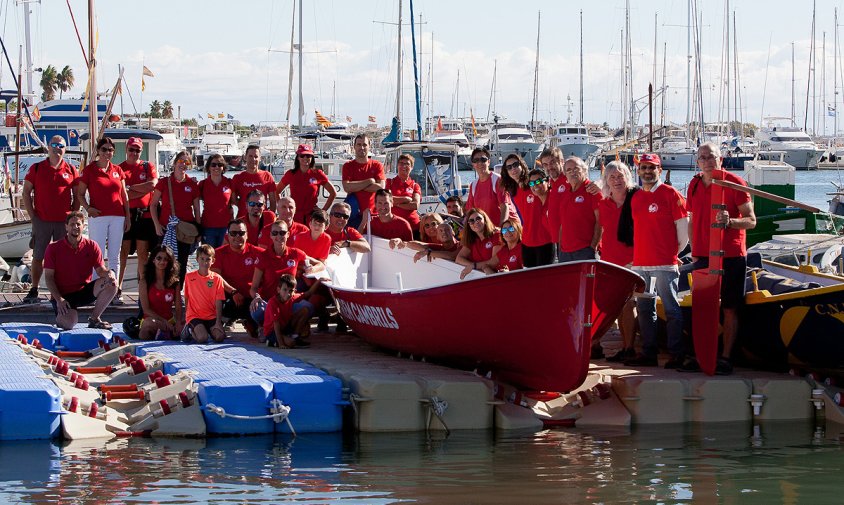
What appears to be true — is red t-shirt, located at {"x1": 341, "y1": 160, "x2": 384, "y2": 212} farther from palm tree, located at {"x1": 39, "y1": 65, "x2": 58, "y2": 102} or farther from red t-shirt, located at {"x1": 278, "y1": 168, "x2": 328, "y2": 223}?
palm tree, located at {"x1": 39, "y1": 65, "x2": 58, "y2": 102}

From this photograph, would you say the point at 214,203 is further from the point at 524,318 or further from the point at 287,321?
A: the point at 524,318

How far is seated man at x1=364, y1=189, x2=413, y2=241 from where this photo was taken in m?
11.6

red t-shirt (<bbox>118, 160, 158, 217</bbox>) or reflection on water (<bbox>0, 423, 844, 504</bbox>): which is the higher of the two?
red t-shirt (<bbox>118, 160, 158, 217</bbox>)

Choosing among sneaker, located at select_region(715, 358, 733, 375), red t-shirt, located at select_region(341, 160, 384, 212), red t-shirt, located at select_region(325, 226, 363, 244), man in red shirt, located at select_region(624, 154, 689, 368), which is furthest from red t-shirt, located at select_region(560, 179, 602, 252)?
red t-shirt, located at select_region(341, 160, 384, 212)

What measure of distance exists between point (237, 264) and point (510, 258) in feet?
8.43

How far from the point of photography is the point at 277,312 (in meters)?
10.4

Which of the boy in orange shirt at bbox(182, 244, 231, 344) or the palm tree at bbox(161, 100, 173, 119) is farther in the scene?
the palm tree at bbox(161, 100, 173, 119)

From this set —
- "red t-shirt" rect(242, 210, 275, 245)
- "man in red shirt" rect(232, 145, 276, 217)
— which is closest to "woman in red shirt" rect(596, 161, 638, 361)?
"red t-shirt" rect(242, 210, 275, 245)

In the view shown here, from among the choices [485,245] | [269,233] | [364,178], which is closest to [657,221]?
[485,245]

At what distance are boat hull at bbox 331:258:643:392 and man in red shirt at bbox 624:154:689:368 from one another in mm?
441

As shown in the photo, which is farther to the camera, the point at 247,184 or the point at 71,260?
the point at 247,184

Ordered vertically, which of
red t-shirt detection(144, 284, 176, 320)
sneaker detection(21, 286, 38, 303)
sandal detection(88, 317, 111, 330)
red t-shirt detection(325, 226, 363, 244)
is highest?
red t-shirt detection(325, 226, 363, 244)

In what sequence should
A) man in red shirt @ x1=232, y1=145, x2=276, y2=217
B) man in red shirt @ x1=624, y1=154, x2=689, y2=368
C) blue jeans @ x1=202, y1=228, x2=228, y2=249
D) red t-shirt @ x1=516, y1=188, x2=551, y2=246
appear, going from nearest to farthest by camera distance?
man in red shirt @ x1=624, y1=154, x2=689, y2=368 < red t-shirt @ x1=516, y1=188, x2=551, y2=246 < blue jeans @ x1=202, y1=228, x2=228, y2=249 < man in red shirt @ x1=232, y1=145, x2=276, y2=217

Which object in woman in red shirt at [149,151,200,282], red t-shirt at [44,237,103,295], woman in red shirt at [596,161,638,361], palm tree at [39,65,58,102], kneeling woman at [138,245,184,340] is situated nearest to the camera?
woman in red shirt at [596,161,638,361]
